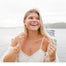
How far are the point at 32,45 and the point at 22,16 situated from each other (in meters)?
0.30

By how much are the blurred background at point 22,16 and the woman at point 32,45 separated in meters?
0.09

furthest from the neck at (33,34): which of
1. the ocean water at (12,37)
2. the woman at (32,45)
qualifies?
the ocean water at (12,37)

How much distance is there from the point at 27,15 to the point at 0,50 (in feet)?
1.43

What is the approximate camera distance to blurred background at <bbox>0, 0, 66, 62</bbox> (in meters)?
1.00

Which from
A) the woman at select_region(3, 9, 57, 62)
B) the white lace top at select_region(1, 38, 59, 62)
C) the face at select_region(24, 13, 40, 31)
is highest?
the face at select_region(24, 13, 40, 31)

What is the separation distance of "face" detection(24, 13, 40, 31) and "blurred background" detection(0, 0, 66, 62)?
0.32 feet

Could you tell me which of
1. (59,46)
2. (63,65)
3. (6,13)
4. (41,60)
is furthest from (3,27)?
(63,65)

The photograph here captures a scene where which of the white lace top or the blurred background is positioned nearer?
the white lace top

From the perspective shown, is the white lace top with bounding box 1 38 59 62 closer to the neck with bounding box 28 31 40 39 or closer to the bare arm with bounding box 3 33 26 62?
the bare arm with bounding box 3 33 26 62

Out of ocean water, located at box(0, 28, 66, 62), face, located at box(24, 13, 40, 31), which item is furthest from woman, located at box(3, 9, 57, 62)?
ocean water, located at box(0, 28, 66, 62)

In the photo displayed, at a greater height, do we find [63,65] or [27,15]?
[27,15]

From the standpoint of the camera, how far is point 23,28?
0.97m

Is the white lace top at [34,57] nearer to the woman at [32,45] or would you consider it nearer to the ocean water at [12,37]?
the woman at [32,45]

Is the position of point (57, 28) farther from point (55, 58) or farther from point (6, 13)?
point (6, 13)
